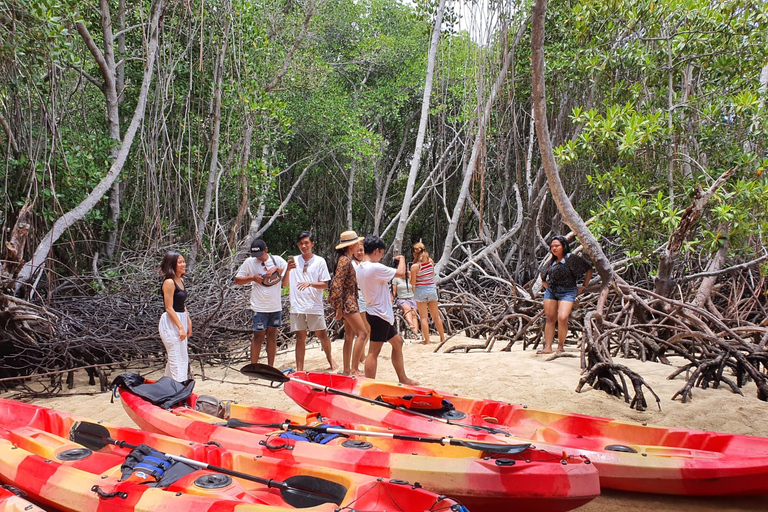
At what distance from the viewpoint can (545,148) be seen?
474cm

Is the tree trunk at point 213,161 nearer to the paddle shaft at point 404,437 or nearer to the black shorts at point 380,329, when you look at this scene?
the black shorts at point 380,329

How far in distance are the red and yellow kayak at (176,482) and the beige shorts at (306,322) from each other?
226 centimetres

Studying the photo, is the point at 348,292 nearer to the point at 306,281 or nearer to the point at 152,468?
the point at 306,281

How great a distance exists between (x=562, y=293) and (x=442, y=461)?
3435 millimetres

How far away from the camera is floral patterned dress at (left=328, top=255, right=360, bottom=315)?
5.25 meters

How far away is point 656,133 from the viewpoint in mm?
6039

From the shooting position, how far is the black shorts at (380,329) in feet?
15.6

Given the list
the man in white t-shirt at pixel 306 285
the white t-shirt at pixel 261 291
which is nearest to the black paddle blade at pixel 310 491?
the white t-shirt at pixel 261 291

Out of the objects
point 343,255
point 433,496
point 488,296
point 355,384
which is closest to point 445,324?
point 488,296

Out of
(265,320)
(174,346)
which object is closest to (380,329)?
(265,320)

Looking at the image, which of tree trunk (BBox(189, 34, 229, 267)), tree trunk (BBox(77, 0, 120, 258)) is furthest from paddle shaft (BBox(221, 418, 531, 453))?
tree trunk (BBox(77, 0, 120, 258))

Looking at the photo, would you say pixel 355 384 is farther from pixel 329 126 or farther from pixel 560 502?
pixel 329 126

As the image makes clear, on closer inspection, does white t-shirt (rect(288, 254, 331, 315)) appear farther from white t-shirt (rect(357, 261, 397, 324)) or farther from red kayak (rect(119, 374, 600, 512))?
red kayak (rect(119, 374, 600, 512))

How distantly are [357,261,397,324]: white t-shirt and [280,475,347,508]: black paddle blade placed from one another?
84.2 inches
